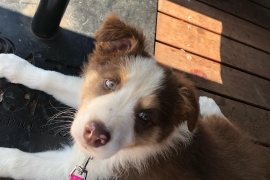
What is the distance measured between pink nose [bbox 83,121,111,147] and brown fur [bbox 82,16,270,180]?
35cm

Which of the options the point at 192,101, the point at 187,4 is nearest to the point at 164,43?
the point at 187,4

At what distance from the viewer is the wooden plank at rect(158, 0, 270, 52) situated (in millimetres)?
4741

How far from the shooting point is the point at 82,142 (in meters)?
2.16

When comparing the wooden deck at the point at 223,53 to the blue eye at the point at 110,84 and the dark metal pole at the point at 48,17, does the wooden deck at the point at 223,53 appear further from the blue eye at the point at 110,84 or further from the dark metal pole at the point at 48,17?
the blue eye at the point at 110,84

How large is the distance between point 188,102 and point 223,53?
2.57m

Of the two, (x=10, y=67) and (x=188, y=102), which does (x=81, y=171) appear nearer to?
(x=188, y=102)

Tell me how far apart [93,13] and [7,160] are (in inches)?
77.6

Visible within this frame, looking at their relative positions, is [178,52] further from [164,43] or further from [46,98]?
[46,98]

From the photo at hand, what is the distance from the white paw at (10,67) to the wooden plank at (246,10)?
3.20 m

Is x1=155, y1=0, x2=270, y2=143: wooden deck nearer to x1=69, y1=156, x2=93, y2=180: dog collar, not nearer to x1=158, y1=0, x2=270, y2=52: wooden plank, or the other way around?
x1=158, y1=0, x2=270, y2=52: wooden plank

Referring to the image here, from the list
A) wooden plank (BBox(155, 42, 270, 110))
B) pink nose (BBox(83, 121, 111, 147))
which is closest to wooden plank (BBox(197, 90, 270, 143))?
wooden plank (BBox(155, 42, 270, 110))

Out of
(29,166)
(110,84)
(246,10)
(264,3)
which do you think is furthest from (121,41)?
(264,3)

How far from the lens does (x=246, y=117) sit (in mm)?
4418

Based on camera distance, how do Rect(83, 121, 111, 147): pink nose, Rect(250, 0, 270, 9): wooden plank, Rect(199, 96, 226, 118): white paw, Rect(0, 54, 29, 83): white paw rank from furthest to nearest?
1. Rect(250, 0, 270, 9): wooden plank
2. Rect(199, 96, 226, 118): white paw
3. Rect(0, 54, 29, 83): white paw
4. Rect(83, 121, 111, 147): pink nose
